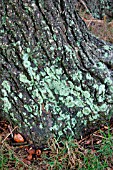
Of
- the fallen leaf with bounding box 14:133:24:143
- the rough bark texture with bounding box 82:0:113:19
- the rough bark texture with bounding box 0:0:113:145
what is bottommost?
the fallen leaf with bounding box 14:133:24:143

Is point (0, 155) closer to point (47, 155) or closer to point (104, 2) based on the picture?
point (47, 155)

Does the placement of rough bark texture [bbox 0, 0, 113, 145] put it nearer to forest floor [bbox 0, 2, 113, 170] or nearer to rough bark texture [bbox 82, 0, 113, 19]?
forest floor [bbox 0, 2, 113, 170]

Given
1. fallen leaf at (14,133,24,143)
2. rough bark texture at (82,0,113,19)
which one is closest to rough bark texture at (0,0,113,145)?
fallen leaf at (14,133,24,143)

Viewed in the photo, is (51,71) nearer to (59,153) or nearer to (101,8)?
(59,153)

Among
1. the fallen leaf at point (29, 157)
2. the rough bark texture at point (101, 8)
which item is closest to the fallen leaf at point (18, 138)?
the fallen leaf at point (29, 157)

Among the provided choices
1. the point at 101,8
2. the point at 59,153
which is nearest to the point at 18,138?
the point at 59,153
